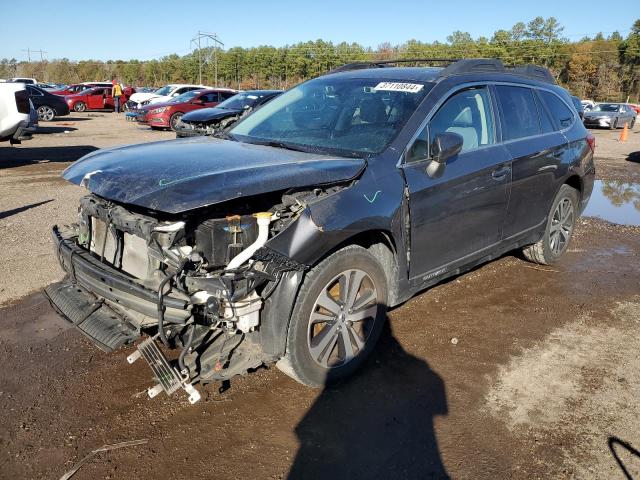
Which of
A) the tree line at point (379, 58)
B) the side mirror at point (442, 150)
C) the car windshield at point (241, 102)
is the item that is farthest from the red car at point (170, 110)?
the tree line at point (379, 58)

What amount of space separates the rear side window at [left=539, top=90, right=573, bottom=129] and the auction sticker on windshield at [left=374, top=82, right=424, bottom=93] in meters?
1.89

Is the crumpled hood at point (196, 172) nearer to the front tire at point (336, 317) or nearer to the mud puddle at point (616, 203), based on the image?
the front tire at point (336, 317)

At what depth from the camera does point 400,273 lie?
11.8 feet

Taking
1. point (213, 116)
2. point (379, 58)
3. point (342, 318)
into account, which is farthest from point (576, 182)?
point (379, 58)

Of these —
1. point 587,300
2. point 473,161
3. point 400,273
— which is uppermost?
point 473,161

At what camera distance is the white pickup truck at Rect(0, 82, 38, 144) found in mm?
10430

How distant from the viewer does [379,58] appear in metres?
67.6

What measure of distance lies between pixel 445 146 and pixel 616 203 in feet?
25.1

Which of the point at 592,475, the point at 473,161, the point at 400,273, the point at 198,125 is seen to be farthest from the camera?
the point at 198,125

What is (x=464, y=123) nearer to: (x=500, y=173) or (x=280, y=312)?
(x=500, y=173)

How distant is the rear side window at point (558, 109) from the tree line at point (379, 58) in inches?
1887

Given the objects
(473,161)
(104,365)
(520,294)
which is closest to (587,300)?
(520,294)

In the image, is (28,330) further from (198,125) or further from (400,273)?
(198,125)

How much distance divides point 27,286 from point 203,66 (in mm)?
76594
